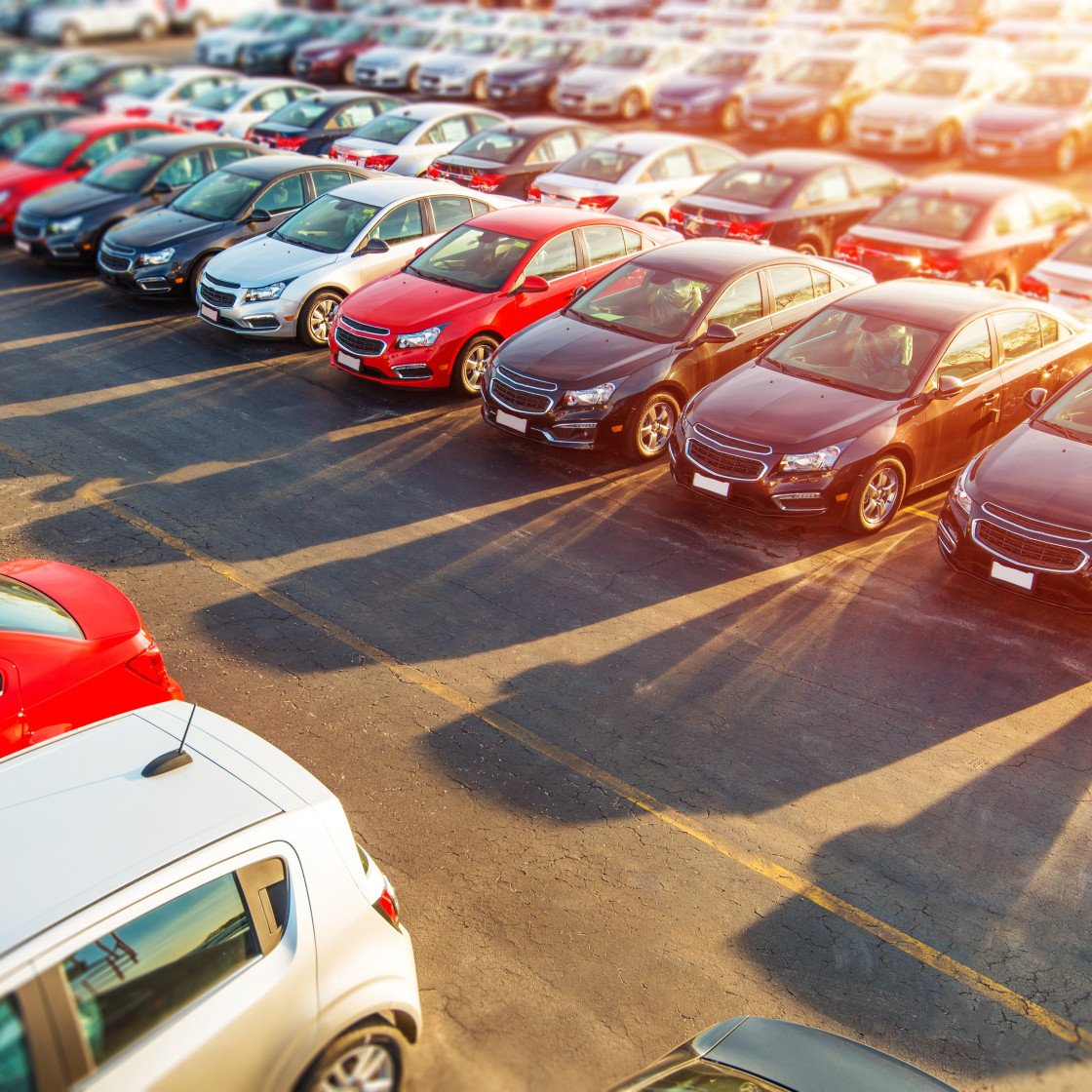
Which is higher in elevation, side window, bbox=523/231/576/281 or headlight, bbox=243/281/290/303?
side window, bbox=523/231/576/281

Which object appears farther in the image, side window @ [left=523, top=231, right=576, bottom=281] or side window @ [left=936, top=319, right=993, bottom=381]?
side window @ [left=523, top=231, right=576, bottom=281]

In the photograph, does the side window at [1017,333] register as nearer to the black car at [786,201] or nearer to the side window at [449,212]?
the black car at [786,201]

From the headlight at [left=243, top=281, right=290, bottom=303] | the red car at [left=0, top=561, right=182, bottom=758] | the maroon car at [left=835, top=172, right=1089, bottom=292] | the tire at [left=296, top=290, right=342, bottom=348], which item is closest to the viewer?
the red car at [left=0, top=561, right=182, bottom=758]

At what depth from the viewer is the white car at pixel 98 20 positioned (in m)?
38.9

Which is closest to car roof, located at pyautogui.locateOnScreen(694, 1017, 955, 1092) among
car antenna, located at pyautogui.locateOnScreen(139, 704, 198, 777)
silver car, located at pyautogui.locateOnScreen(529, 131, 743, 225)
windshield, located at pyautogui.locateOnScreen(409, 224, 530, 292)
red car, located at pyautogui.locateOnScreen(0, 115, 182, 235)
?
car antenna, located at pyautogui.locateOnScreen(139, 704, 198, 777)

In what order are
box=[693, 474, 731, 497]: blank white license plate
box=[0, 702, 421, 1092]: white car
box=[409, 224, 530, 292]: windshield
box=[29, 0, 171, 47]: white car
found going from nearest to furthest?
1. box=[0, 702, 421, 1092]: white car
2. box=[693, 474, 731, 497]: blank white license plate
3. box=[409, 224, 530, 292]: windshield
4. box=[29, 0, 171, 47]: white car

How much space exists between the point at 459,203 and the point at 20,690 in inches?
410

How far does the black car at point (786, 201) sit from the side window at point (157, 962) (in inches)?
517

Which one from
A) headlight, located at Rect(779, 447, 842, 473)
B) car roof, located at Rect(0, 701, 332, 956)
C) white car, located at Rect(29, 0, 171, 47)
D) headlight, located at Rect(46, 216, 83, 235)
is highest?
white car, located at Rect(29, 0, 171, 47)

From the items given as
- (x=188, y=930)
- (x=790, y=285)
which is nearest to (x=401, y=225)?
(x=790, y=285)

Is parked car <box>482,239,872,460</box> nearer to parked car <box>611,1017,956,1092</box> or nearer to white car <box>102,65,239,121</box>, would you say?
parked car <box>611,1017,956,1092</box>

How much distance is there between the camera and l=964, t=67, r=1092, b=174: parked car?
2334 centimetres

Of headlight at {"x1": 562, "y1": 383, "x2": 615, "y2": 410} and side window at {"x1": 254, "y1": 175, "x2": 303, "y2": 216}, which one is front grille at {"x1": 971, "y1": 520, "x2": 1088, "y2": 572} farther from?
side window at {"x1": 254, "y1": 175, "x2": 303, "y2": 216}

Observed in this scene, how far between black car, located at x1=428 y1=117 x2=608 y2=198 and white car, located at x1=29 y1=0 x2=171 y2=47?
26849 millimetres
